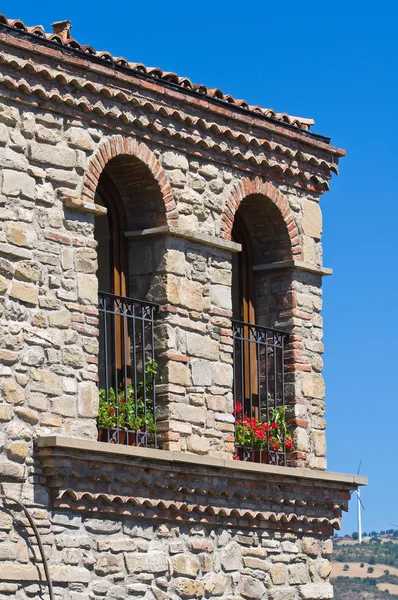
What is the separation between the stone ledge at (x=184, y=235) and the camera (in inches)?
666

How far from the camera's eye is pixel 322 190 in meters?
19.3

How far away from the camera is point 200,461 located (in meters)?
16.4

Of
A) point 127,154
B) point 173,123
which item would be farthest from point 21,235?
point 173,123

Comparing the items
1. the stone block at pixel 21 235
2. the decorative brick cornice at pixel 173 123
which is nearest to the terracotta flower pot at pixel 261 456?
the decorative brick cornice at pixel 173 123

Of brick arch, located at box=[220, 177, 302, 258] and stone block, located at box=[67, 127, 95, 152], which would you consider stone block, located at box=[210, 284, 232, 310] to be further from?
stone block, located at box=[67, 127, 95, 152]

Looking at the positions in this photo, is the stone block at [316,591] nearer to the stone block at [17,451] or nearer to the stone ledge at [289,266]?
the stone ledge at [289,266]

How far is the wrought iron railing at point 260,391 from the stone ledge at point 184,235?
0.94 metres

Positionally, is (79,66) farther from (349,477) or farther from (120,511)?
(349,477)

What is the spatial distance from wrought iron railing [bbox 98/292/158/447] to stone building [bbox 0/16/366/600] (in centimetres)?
3

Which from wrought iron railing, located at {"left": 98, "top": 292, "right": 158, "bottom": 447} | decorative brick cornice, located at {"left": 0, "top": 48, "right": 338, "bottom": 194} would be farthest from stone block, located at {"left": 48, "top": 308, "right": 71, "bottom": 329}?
decorative brick cornice, located at {"left": 0, "top": 48, "right": 338, "bottom": 194}

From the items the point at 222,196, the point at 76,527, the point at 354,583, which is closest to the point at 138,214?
the point at 222,196

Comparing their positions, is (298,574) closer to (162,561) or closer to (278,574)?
(278,574)

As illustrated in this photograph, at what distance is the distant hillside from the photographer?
77.3m

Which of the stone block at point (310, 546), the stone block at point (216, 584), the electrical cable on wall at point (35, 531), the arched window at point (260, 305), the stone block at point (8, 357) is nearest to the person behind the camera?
the electrical cable on wall at point (35, 531)
